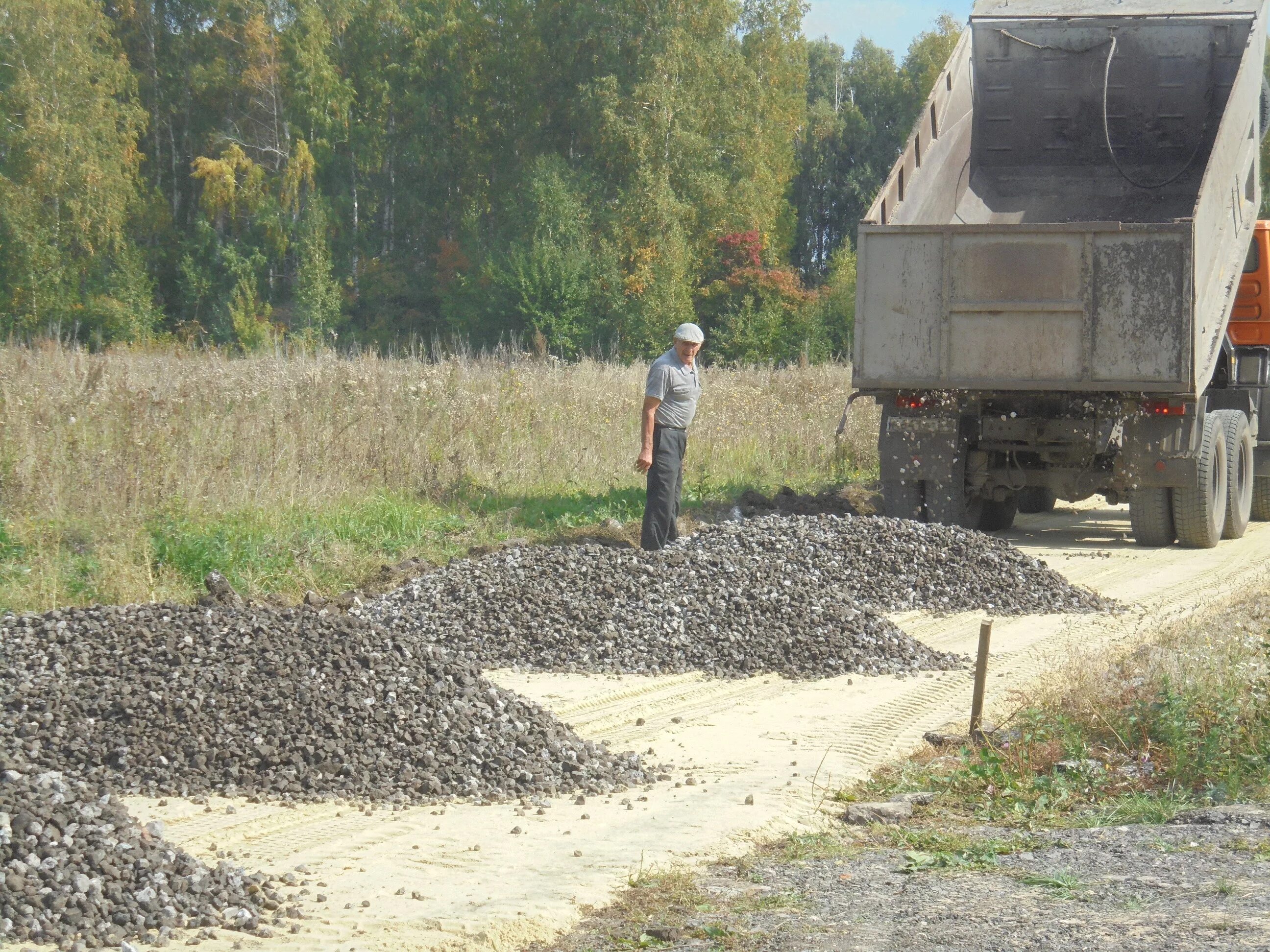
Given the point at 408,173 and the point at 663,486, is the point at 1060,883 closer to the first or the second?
the point at 663,486

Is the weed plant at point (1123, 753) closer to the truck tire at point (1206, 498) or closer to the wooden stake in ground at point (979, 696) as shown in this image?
the wooden stake in ground at point (979, 696)

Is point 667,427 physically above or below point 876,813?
above

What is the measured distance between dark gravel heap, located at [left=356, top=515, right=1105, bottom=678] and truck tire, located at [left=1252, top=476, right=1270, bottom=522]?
609 cm

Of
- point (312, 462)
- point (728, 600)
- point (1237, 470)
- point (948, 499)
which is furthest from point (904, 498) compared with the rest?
point (312, 462)

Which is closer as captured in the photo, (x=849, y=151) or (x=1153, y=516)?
(x=1153, y=516)

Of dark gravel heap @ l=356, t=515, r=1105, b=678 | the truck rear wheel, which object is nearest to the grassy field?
dark gravel heap @ l=356, t=515, r=1105, b=678

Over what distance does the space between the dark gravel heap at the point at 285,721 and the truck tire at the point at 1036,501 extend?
9976mm

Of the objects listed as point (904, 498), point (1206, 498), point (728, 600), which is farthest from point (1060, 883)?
point (1206, 498)

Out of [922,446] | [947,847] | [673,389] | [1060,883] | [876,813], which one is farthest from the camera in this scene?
[922,446]

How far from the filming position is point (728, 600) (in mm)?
8266

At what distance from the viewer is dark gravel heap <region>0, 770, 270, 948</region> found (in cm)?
385

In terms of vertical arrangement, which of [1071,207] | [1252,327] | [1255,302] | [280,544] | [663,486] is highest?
[1071,207]

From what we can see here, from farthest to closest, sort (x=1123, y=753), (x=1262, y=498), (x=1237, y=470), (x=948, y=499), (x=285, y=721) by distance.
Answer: (x=1262, y=498) < (x=1237, y=470) < (x=948, y=499) < (x=1123, y=753) < (x=285, y=721)

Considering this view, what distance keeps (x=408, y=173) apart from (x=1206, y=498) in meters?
38.9
